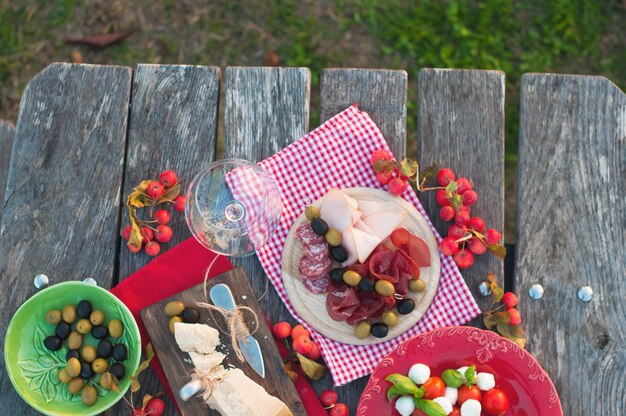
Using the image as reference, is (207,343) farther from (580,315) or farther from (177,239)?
(580,315)

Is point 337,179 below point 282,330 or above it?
above

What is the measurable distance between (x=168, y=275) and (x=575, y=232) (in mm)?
989

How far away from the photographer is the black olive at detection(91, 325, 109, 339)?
156 centimetres

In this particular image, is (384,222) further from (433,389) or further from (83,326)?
(83,326)

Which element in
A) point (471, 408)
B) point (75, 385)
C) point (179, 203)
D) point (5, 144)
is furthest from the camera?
point (5, 144)

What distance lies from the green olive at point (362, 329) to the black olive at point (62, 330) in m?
0.67

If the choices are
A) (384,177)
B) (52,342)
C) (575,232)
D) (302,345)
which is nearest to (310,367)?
(302,345)

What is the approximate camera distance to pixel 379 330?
1.55 metres

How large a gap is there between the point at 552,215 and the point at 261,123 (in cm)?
74

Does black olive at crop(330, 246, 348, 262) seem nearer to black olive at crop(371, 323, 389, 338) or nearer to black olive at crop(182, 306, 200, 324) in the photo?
black olive at crop(371, 323, 389, 338)

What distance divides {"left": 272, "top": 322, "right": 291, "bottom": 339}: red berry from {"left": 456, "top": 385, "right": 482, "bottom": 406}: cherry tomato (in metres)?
0.42

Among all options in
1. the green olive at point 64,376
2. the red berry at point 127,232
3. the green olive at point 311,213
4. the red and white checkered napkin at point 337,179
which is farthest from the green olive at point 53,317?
the green olive at point 311,213

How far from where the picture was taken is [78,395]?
1.55 meters

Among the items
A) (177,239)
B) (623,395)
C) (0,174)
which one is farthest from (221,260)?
(623,395)
